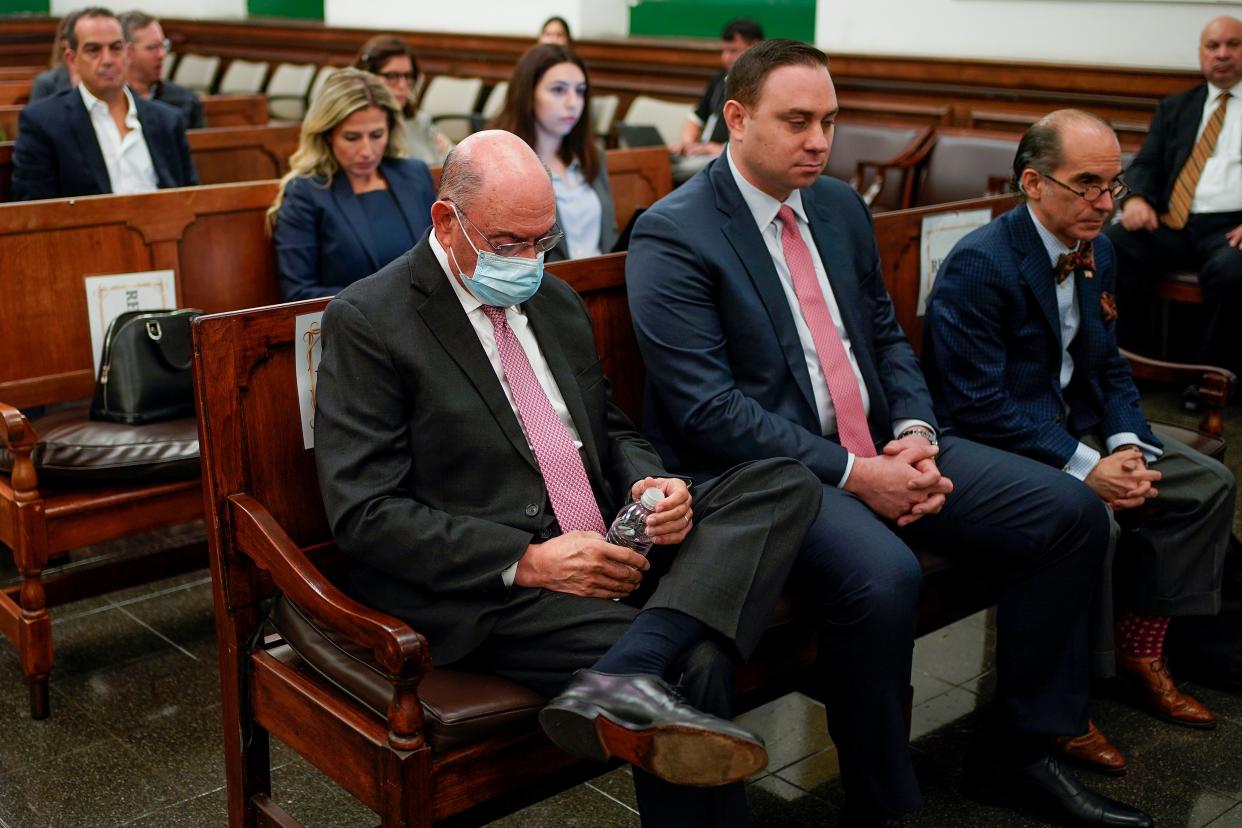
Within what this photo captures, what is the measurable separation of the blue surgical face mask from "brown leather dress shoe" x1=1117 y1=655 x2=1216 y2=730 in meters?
1.60

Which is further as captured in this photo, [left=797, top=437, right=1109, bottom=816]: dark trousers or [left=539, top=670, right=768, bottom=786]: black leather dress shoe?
[left=797, top=437, right=1109, bottom=816]: dark trousers

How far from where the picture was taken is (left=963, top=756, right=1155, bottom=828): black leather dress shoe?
7.99ft

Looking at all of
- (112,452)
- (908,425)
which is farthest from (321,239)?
A: (908,425)

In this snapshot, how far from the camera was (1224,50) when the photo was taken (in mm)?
5059

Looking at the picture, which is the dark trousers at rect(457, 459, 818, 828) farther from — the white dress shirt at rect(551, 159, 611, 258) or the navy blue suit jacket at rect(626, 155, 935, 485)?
the white dress shirt at rect(551, 159, 611, 258)

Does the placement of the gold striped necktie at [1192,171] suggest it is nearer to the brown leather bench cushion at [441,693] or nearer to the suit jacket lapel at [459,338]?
the suit jacket lapel at [459,338]

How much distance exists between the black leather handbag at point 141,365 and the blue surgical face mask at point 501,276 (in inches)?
43.4

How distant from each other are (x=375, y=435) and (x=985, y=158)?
189 inches

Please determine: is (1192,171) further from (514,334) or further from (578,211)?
(514,334)

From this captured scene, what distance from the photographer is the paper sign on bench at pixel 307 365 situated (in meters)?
2.20

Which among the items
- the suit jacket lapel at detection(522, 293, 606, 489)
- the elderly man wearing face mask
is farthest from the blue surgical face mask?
the suit jacket lapel at detection(522, 293, 606, 489)

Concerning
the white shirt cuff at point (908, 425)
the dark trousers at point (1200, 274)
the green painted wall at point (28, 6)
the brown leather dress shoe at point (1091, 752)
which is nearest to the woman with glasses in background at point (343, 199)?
the white shirt cuff at point (908, 425)

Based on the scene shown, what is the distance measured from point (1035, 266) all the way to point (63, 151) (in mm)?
3277

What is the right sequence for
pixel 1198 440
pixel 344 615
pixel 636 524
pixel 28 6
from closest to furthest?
1. pixel 344 615
2. pixel 636 524
3. pixel 1198 440
4. pixel 28 6
